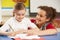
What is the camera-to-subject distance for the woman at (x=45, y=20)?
783 millimetres

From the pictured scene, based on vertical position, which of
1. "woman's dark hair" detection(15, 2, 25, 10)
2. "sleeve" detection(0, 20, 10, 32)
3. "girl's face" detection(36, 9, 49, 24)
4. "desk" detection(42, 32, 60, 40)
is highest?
"woman's dark hair" detection(15, 2, 25, 10)

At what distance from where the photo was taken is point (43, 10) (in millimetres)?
790

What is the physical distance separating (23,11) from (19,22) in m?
0.06

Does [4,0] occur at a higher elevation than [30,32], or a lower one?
higher

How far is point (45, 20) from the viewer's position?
802 mm

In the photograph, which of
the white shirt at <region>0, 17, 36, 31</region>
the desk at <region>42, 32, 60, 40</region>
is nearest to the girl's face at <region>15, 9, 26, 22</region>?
the white shirt at <region>0, 17, 36, 31</region>

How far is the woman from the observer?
783mm

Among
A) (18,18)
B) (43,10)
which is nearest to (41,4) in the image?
(43,10)

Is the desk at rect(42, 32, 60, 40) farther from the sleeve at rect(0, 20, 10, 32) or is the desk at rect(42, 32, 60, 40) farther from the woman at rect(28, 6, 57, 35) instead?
the sleeve at rect(0, 20, 10, 32)

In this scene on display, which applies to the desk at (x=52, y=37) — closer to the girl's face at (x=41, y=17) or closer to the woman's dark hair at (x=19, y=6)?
the girl's face at (x=41, y=17)

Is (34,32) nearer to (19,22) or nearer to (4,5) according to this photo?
(19,22)

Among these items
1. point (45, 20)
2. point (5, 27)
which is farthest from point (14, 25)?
point (45, 20)

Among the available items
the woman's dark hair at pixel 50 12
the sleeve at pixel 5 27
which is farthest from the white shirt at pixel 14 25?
the woman's dark hair at pixel 50 12

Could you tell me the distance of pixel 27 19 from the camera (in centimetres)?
79
